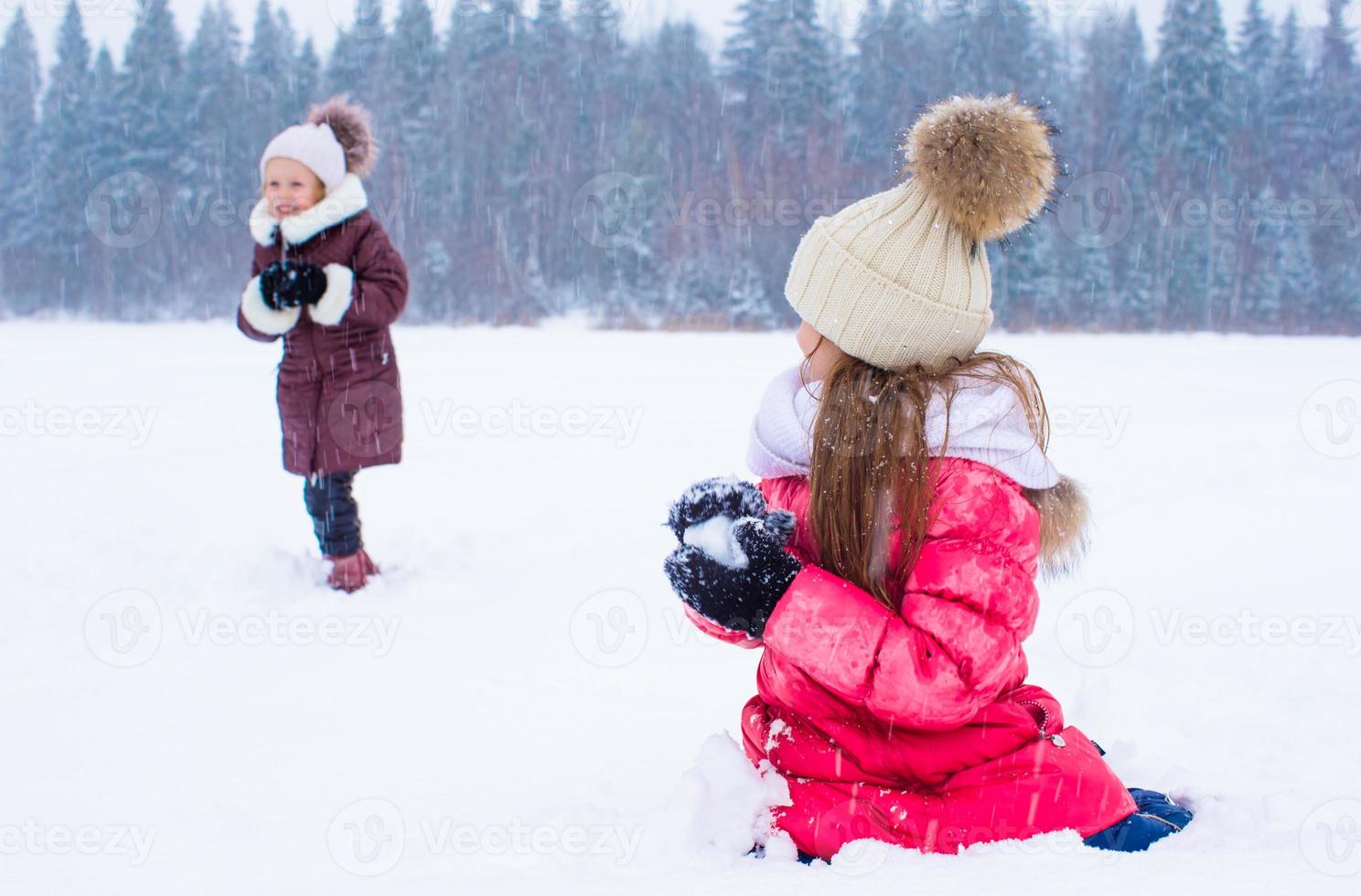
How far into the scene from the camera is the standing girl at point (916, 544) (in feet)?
5.18

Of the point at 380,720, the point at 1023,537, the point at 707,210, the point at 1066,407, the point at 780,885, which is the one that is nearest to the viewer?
the point at 780,885

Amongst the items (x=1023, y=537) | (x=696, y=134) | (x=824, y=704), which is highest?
(x=696, y=134)

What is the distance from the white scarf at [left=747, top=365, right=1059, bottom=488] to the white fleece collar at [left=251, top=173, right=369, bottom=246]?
106 inches

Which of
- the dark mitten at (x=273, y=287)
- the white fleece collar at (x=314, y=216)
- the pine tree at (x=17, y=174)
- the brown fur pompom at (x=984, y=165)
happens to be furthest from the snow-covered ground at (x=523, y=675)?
the pine tree at (x=17, y=174)

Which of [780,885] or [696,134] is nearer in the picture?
[780,885]

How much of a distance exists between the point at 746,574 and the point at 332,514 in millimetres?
2767

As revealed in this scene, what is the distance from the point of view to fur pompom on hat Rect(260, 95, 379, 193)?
3816 mm

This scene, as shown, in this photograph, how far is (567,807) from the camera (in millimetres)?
2121

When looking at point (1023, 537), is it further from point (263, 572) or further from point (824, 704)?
point (263, 572)

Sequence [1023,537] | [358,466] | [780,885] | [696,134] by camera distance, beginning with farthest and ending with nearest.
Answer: [696,134], [358,466], [1023,537], [780,885]

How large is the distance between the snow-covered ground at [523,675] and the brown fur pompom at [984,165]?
3.50 feet

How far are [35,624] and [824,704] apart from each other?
3.05 meters

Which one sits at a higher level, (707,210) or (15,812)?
(707,210)

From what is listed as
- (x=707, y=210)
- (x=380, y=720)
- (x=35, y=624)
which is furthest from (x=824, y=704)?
(x=707, y=210)
